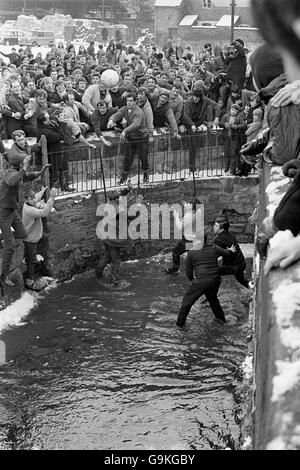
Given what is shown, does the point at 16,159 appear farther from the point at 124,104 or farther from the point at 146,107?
the point at 124,104

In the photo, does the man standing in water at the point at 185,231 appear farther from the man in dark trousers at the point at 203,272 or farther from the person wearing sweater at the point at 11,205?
the person wearing sweater at the point at 11,205

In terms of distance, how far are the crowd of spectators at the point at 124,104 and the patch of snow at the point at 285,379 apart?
805cm

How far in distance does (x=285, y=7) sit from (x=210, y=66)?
17816 millimetres

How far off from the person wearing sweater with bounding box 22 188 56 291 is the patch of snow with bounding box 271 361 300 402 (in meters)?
8.44

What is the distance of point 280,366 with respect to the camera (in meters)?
3.26

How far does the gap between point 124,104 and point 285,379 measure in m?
12.0

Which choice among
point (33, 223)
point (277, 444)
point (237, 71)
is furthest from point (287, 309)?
point (237, 71)

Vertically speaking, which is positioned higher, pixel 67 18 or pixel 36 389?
pixel 67 18

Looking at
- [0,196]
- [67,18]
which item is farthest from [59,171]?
[67,18]

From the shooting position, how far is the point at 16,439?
7.66 m

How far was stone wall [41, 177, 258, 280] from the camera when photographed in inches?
520

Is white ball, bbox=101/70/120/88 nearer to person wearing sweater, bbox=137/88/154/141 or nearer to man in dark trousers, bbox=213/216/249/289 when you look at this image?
person wearing sweater, bbox=137/88/154/141

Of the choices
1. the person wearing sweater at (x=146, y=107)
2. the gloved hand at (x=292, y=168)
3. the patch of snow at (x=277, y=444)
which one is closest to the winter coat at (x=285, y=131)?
the gloved hand at (x=292, y=168)

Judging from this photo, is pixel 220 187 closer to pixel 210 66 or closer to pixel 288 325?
pixel 210 66
